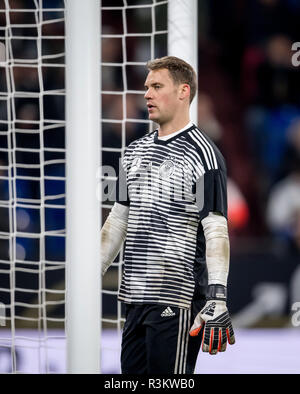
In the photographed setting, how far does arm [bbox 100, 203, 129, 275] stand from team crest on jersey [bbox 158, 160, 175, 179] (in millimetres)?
206

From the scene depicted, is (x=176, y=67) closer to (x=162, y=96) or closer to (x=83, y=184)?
(x=162, y=96)

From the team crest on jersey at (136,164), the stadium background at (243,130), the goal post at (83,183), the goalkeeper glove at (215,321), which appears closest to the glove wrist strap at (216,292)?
the goalkeeper glove at (215,321)

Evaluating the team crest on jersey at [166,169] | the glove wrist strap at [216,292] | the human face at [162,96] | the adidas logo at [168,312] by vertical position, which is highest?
the human face at [162,96]

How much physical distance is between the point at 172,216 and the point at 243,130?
150 inches

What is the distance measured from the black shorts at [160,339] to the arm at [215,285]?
10cm

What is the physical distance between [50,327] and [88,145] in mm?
2499

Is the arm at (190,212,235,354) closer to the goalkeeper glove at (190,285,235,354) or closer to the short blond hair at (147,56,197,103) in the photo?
the goalkeeper glove at (190,285,235,354)

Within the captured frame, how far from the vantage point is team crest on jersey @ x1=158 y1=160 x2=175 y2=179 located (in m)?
2.80

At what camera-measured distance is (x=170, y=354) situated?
9.17 feet

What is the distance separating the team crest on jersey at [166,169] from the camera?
2797 mm

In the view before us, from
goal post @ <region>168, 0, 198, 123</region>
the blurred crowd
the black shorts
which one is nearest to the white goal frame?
the black shorts

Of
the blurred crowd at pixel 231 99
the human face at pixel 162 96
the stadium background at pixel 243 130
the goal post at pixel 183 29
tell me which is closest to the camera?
the human face at pixel 162 96

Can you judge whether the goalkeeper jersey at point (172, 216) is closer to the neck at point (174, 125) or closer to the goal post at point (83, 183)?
the neck at point (174, 125)

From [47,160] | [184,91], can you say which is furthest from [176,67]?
[47,160]
